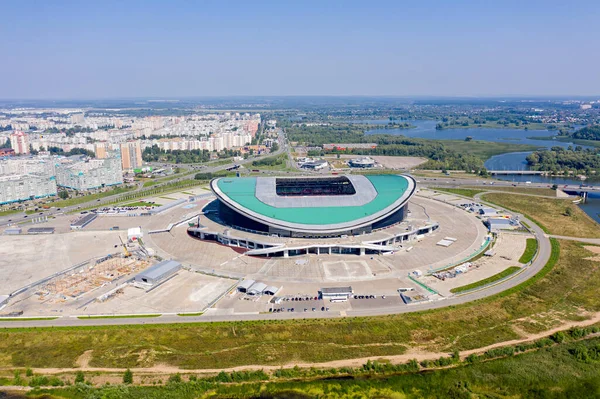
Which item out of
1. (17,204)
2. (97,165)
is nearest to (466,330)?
(17,204)

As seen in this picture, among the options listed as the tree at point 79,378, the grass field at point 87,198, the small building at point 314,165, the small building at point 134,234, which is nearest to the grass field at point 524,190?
the small building at point 314,165

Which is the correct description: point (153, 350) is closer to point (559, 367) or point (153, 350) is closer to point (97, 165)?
point (559, 367)

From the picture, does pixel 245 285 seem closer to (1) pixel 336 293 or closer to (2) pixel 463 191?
(1) pixel 336 293

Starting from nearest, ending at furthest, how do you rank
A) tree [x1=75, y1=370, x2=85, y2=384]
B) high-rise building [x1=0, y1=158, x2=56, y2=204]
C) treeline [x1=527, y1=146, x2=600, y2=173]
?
tree [x1=75, y1=370, x2=85, y2=384] < high-rise building [x1=0, y1=158, x2=56, y2=204] < treeline [x1=527, y1=146, x2=600, y2=173]

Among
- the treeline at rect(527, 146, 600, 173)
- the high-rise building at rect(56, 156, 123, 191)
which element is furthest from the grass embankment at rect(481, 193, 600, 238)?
the high-rise building at rect(56, 156, 123, 191)

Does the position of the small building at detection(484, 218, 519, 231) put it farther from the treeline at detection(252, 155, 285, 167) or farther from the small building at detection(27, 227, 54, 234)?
the treeline at detection(252, 155, 285, 167)

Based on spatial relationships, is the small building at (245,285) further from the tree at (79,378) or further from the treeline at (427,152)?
the treeline at (427,152)

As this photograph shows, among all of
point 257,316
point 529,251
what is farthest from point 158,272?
point 529,251
